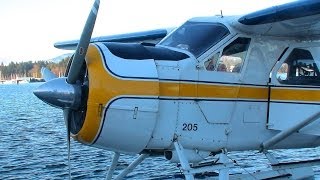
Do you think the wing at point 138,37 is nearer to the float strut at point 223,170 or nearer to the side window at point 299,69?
the side window at point 299,69

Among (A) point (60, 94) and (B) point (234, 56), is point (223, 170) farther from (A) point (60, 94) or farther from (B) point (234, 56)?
(A) point (60, 94)

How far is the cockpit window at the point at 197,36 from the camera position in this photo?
657 cm

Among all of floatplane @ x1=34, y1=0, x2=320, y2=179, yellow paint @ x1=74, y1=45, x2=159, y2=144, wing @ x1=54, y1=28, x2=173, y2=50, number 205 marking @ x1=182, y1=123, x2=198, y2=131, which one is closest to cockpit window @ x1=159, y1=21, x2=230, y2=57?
floatplane @ x1=34, y1=0, x2=320, y2=179

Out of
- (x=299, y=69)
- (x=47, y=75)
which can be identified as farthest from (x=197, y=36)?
(x=47, y=75)

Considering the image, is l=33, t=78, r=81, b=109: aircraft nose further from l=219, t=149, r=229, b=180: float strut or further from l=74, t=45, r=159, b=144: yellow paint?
l=219, t=149, r=229, b=180: float strut

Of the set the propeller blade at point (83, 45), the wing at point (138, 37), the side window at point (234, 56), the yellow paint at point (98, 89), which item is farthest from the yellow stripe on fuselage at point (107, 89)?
the wing at point (138, 37)

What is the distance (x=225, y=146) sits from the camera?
6754mm

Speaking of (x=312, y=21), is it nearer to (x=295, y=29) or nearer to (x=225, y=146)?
(x=295, y=29)

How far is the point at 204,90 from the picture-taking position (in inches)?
252

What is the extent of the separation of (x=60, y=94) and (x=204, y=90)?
1.93 meters

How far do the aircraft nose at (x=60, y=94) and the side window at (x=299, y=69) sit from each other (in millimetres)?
3189

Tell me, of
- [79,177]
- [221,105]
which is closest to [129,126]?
[221,105]

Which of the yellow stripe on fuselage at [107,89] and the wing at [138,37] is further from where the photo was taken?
the wing at [138,37]

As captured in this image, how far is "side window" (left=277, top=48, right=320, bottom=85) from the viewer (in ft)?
23.9
